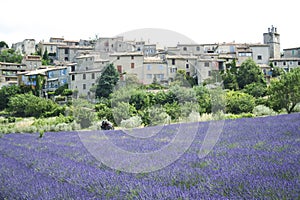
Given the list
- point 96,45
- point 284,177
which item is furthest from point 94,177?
point 96,45

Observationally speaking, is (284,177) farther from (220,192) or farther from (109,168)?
(109,168)

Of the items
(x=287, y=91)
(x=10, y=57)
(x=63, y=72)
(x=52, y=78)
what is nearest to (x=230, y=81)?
(x=287, y=91)

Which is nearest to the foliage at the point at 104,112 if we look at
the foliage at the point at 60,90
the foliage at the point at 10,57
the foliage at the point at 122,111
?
the foliage at the point at 122,111

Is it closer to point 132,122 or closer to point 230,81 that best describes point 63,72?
point 230,81

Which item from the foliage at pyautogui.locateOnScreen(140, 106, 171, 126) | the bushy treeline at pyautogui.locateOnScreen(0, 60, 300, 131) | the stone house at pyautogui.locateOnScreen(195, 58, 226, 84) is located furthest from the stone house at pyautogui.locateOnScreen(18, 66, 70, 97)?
the foliage at pyautogui.locateOnScreen(140, 106, 171, 126)

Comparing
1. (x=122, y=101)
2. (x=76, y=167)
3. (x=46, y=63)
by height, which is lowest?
(x=76, y=167)

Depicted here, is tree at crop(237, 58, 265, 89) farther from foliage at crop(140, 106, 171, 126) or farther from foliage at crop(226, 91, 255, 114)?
foliage at crop(140, 106, 171, 126)
